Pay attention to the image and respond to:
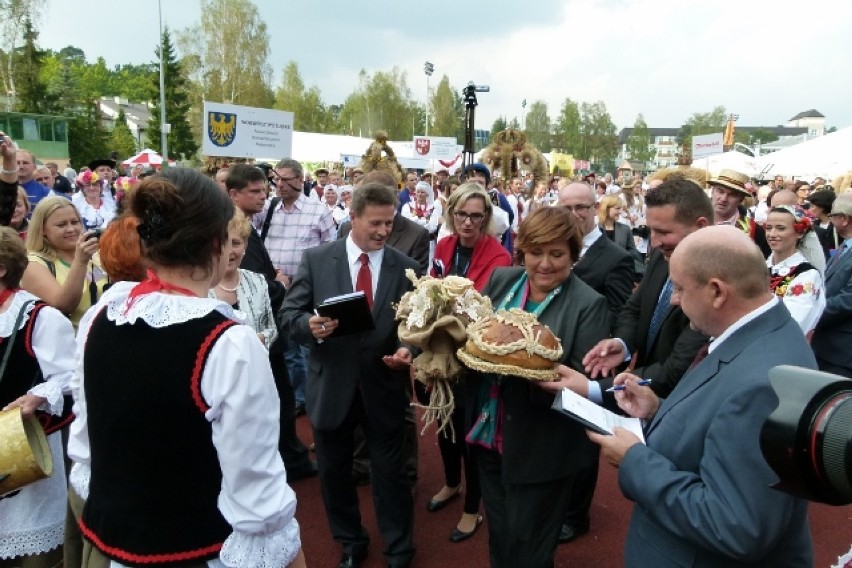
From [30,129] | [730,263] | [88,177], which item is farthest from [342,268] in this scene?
[30,129]

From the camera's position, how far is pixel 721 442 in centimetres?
166

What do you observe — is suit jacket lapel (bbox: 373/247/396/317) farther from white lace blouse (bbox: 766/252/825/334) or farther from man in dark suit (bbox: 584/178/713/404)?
white lace blouse (bbox: 766/252/825/334)

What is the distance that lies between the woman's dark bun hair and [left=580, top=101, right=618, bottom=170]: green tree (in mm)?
82622

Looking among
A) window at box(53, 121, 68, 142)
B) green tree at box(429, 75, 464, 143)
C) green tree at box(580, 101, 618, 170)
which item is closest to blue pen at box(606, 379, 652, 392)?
window at box(53, 121, 68, 142)

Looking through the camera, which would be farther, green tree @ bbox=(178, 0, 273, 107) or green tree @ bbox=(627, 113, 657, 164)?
green tree @ bbox=(627, 113, 657, 164)

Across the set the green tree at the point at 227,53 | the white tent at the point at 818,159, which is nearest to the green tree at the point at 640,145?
the green tree at the point at 227,53

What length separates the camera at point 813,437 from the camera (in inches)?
44.9

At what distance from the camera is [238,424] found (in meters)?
1.63

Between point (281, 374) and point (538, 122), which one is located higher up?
point (538, 122)

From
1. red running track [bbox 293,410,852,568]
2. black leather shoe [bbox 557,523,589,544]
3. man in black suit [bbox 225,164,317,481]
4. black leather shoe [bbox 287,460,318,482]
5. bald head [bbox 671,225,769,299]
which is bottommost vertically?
Result: black leather shoe [bbox 287,460,318,482]

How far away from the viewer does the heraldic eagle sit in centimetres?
834

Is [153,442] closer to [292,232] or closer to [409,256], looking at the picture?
[409,256]

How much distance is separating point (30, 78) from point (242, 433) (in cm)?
5084

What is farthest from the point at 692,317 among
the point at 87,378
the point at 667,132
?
the point at 667,132
